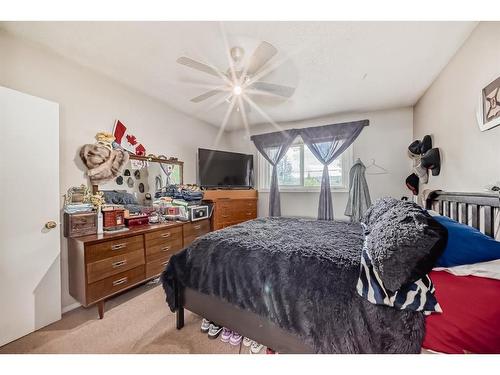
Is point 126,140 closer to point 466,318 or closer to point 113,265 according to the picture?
point 113,265

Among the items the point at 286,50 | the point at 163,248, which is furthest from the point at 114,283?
the point at 286,50

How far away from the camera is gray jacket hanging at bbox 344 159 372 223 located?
3112mm

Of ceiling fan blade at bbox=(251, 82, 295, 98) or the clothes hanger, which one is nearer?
ceiling fan blade at bbox=(251, 82, 295, 98)

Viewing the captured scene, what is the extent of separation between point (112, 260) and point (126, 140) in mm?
1486

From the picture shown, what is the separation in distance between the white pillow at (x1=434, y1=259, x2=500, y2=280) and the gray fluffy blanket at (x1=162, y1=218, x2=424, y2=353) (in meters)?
0.28

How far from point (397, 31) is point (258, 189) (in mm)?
3149

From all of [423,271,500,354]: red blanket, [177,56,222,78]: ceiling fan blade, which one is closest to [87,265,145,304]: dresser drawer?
[177,56,222,78]: ceiling fan blade

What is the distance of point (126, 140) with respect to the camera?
2.45 meters

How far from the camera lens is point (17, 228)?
1.52 meters

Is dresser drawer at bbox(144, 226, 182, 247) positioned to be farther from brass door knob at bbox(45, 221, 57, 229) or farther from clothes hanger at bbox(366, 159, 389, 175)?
clothes hanger at bbox(366, 159, 389, 175)

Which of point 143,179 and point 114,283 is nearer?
point 114,283

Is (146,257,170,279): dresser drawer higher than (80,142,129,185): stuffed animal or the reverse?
the reverse

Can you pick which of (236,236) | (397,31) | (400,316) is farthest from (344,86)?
(400,316)
